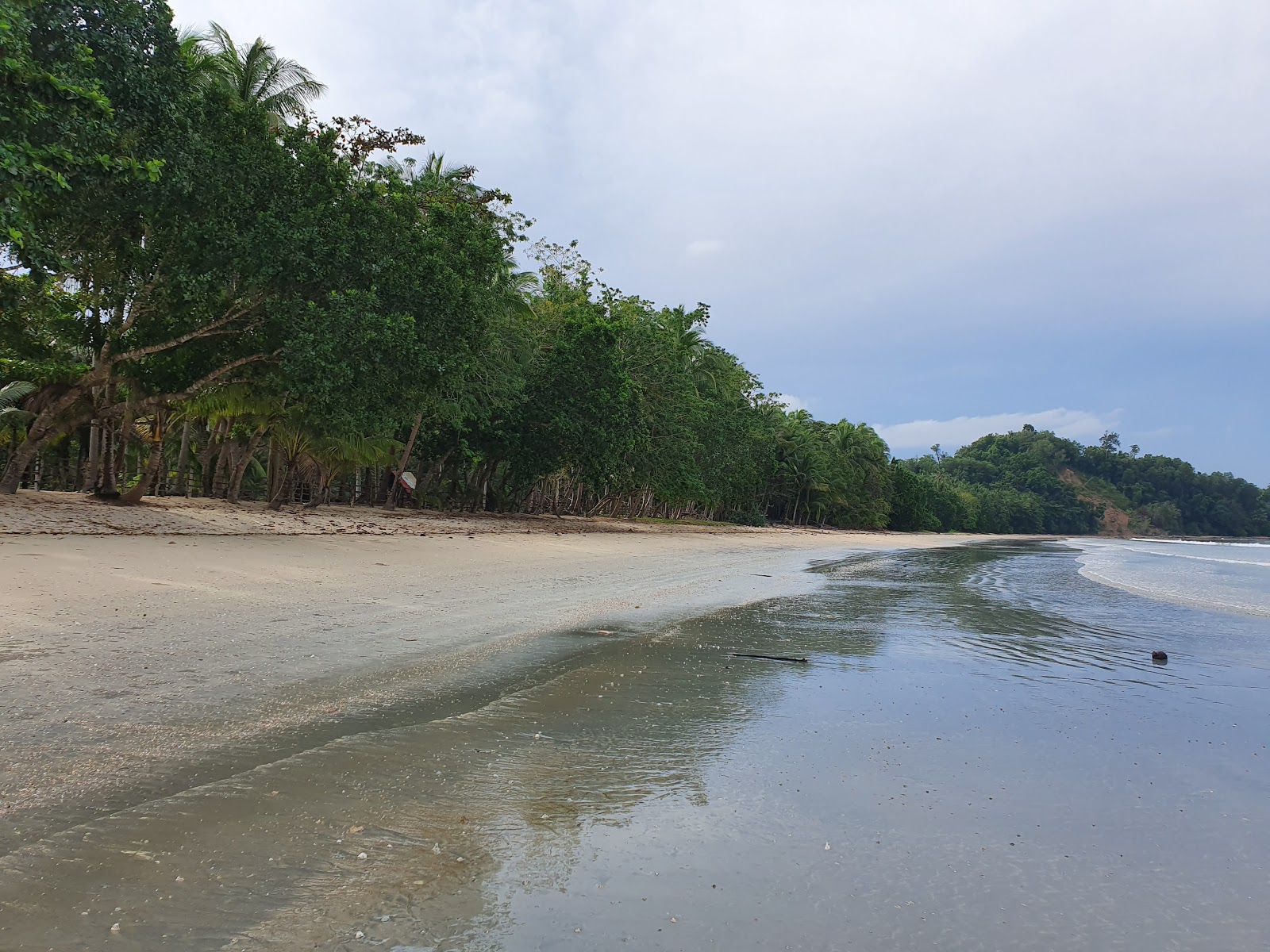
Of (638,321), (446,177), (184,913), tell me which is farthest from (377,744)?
(638,321)

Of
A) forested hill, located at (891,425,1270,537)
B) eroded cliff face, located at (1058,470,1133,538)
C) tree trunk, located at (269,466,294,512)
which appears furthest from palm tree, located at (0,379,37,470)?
eroded cliff face, located at (1058,470,1133,538)

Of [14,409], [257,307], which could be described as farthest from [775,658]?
[14,409]

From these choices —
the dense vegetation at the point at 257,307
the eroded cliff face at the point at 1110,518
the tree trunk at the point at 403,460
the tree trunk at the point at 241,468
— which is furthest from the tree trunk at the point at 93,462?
the eroded cliff face at the point at 1110,518

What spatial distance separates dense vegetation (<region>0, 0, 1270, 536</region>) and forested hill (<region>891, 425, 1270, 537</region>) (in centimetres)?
10937

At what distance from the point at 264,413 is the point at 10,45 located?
46.8ft

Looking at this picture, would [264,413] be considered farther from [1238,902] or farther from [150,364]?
[1238,902]

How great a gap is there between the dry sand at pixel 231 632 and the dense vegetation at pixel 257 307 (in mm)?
3517

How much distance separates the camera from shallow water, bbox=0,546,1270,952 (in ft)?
8.18

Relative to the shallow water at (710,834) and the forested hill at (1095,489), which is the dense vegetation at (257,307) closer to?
the shallow water at (710,834)

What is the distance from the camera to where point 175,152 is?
1381 centimetres

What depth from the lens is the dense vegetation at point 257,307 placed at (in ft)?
37.7

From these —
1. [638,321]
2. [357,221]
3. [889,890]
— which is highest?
[638,321]

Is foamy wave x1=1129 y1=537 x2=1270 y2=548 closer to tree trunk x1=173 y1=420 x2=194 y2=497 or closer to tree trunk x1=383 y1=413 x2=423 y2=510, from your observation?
tree trunk x1=383 y1=413 x2=423 y2=510

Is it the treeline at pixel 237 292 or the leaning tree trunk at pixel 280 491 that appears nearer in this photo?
the treeline at pixel 237 292
